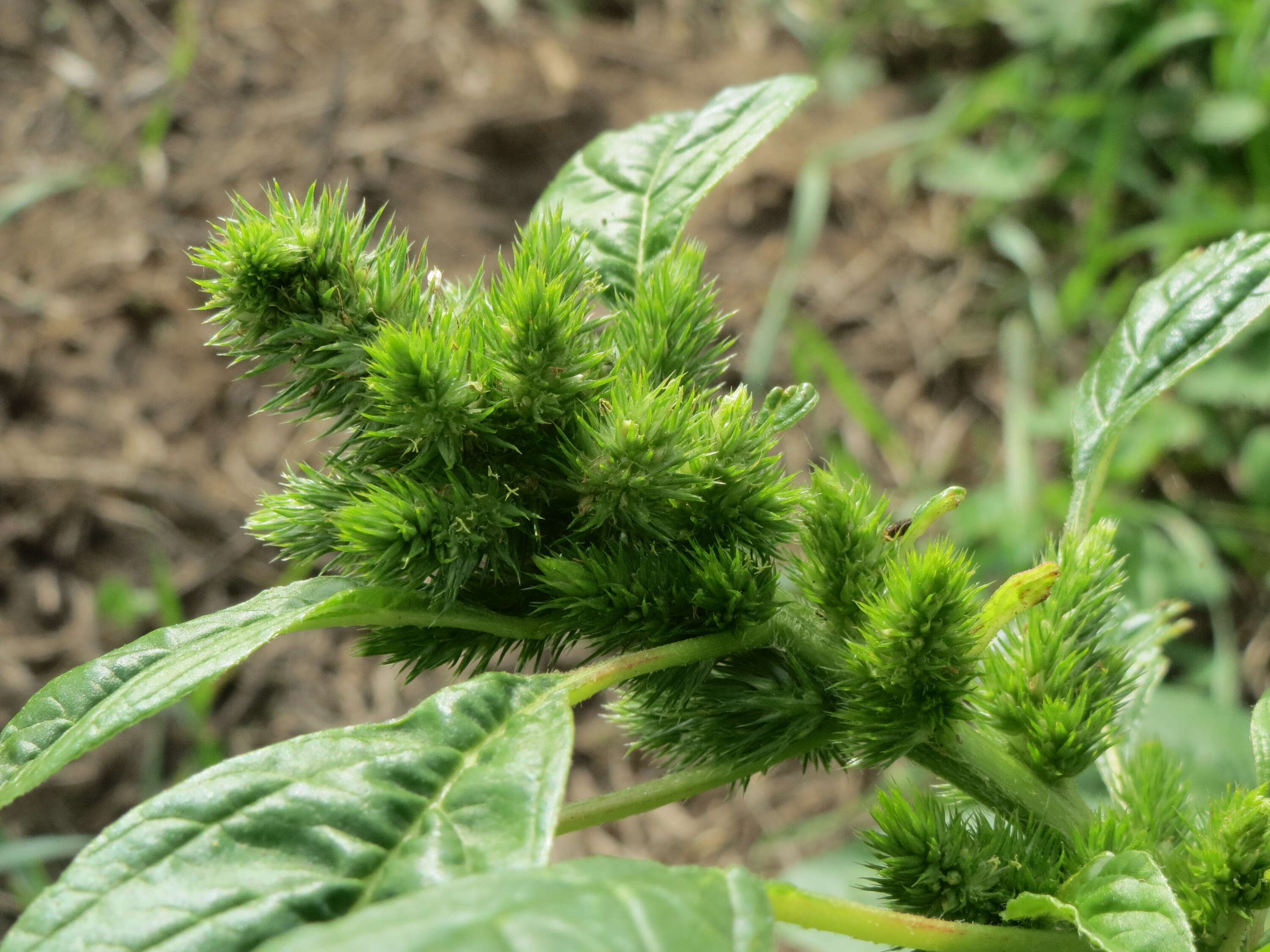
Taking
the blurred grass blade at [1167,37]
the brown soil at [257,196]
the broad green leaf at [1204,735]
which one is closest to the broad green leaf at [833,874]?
the brown soil at [257,196]

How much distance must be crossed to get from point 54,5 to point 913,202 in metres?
3.67

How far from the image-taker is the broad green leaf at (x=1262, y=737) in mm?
1101

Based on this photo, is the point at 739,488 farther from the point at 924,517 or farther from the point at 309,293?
the point at 309,293

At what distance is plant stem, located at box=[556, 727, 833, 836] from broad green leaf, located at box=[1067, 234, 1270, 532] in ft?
1.71

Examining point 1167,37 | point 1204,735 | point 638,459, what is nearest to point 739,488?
point 638,459

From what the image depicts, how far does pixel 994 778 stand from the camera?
1076 millimetres

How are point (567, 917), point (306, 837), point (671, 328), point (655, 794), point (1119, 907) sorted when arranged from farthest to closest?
point (671, 328) → point (655, 794) → point (1119, 907) → point (306, 837) → point (567, 917)

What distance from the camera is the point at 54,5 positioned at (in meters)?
4.61

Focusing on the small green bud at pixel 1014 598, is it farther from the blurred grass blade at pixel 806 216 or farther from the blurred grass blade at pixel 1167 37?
the blurred grass blade at pixel 1167 37

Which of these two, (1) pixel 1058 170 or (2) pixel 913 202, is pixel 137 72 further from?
(1) pixel 1058 170

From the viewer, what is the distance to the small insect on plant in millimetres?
838

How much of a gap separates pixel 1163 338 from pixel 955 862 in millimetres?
735

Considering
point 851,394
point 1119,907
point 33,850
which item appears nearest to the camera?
point 1119,907

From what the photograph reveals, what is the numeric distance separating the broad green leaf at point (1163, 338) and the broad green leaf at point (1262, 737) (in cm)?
27
